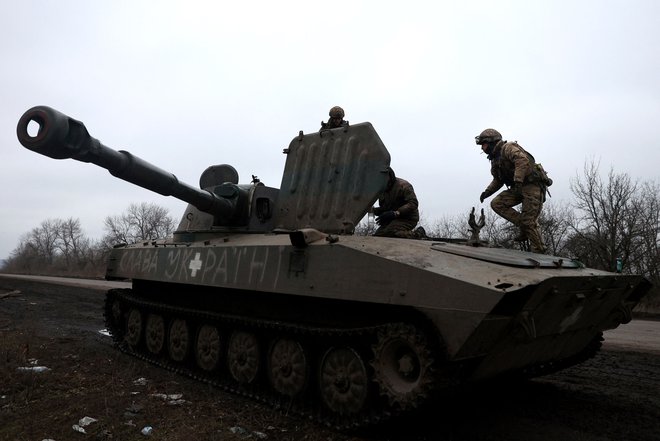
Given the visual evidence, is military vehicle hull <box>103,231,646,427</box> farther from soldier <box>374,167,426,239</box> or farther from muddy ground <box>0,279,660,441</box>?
soldier <box>374,167,426,239</box>

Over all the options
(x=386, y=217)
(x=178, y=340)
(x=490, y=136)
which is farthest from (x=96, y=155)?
(x=490, y=136)

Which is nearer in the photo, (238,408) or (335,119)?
→ (238,408)

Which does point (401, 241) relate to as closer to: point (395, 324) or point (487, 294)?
point (395, 324)

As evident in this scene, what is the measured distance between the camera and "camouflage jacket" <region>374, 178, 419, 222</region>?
6645mm

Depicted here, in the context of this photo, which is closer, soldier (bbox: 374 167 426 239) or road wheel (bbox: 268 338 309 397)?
road wheel (bbox: 268 338 309 397)

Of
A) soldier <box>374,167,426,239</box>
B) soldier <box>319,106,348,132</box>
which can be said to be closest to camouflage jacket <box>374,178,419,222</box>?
soldier <box>374,167,426,239</box>

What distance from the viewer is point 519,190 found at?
237 inches

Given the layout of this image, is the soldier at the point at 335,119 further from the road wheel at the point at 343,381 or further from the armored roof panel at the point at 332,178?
the road wheel at the point at 343,381

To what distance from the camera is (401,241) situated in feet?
17.2

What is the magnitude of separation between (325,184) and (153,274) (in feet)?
10.1

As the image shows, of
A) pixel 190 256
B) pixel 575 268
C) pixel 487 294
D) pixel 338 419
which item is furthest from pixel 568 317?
pixel 190 256

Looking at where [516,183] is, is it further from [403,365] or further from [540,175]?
[403,365]

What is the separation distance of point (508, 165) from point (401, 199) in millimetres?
1368

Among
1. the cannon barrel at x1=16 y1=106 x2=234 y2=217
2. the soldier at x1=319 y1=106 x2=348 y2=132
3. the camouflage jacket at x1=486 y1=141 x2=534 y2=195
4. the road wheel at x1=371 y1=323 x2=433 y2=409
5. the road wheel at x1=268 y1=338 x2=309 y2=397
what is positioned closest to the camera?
the road wheel at x1=371 y1=323 x2=433 y2=409
